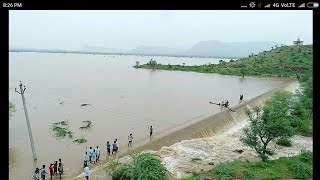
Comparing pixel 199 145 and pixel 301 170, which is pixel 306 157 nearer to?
pixel 301 170

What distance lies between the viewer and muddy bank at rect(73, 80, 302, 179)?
59.8 ft

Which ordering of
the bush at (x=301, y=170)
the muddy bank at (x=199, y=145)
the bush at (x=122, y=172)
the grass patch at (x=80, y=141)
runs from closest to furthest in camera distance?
the bush at (x=122, y=172)
the bush at (x=301, y=170)
the muddy bank at (x=199, y=145)
the grass patch at (x=80, y=141)

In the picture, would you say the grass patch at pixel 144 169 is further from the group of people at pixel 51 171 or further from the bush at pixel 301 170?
the bush at pixel 301 170

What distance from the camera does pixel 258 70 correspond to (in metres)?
75.4

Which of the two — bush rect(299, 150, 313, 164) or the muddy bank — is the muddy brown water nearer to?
the muddy bank

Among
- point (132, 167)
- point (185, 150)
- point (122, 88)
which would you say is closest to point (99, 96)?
point (122, 88)

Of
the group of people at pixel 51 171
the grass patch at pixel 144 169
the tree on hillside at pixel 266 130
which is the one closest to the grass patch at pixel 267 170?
the tree on hillside at pixel 266 130

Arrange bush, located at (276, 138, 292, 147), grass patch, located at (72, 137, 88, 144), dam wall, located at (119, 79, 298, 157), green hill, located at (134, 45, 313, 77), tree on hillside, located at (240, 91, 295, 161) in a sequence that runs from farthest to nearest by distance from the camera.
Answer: green hill, located at (134, 45, 313, 77) < grass patch, located at (72, 137, 88, 144) < dam wall, located at (119, 79, 298, 157) < bush, located at (276, 138, 292, 147) < tree on hillside, located at (240, 91, 295, 161)

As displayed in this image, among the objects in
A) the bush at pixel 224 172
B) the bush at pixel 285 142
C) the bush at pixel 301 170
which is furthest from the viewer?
the bush at pixel 285 142

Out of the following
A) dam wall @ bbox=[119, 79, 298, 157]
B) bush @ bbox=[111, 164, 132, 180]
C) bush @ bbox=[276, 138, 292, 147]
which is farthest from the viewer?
dam wall @ bbox=[119, 79, 298, 157]

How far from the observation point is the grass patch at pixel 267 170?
1543 cm
